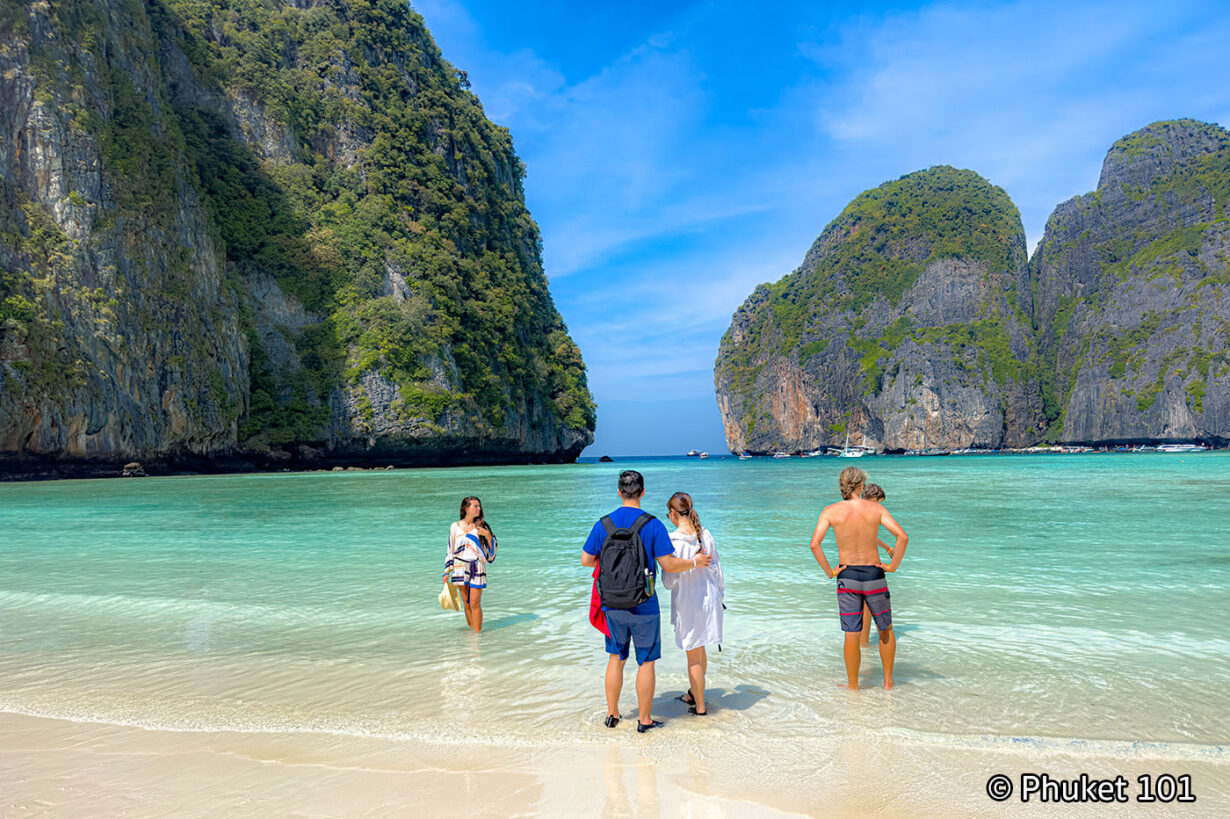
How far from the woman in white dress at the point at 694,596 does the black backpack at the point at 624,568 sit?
290mm

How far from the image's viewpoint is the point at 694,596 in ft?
14.4

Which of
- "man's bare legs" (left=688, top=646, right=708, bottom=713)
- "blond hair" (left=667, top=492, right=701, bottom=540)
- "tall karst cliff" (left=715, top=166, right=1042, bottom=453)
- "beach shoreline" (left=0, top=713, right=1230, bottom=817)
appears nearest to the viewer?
"beach shoreline" (left=0, top=713, right=1230, bottom=817)

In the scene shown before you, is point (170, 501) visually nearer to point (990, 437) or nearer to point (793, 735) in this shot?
point (793, 735)

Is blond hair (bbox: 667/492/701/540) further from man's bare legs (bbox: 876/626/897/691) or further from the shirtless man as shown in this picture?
man's bare legs (bbox: 876/626/897/691)

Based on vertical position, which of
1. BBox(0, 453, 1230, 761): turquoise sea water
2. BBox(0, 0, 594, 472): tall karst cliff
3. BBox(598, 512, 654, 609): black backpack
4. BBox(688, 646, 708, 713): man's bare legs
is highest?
BBox(0, 0, 594, 472): tall karst cliff

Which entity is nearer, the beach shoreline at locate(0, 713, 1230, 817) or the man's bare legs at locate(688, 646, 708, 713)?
the beach shoreline at locate(0, 713, 1230, 817)

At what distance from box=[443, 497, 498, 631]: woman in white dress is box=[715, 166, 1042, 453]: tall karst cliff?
127892 millimetres

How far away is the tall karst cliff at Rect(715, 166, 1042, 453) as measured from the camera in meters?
122

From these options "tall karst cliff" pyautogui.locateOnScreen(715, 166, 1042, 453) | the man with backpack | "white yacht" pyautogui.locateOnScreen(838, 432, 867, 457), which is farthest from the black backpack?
"white yacht" pyautogui.locateOnScreen(838, 432, 867, 457)

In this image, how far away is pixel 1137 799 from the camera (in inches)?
132

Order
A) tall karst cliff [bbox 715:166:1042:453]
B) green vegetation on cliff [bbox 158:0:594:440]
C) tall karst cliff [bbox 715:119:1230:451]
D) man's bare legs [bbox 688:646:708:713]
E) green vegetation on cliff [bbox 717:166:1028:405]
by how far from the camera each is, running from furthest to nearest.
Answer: green vegetation on cliff [bbox 717:166:1028:405] < tall karst cliff [bbox 715:166:1042:453] < tall karst cliff [bbox 715:119:1230:451] < green vegetation on cliff [bbox 158:0:594:440] < man's bare legs [bbox 688:646:708:713]

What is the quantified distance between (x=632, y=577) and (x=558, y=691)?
5.08 feet

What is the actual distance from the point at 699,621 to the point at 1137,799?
7.76 ft

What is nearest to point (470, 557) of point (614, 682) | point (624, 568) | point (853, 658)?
point (614, 682)
